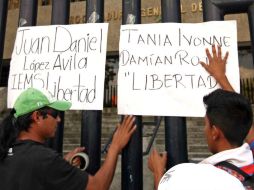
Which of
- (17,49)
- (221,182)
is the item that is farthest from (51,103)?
(221,182)

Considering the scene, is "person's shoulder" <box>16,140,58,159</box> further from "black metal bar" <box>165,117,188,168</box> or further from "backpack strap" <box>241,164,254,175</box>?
"backpack strap" <box>241,164,254,175</box>

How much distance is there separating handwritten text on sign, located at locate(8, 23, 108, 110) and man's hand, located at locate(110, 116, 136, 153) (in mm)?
170

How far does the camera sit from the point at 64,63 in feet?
7.01

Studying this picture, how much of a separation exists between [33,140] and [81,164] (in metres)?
0.34

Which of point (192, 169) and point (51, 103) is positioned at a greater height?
point (51, 103)

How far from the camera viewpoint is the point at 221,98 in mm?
1457

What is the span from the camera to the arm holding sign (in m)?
1.90

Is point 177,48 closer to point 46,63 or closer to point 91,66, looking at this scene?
point 91,66

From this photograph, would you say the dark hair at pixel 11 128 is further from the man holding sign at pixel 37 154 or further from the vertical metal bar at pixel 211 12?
the vertical metal bar at pixel 211 12

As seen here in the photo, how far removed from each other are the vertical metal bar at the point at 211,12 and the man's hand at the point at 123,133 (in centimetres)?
74

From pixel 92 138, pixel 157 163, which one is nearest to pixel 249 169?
pixel 157 163

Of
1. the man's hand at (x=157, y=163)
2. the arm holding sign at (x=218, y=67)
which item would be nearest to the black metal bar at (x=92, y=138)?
the man's hand at (x=157, y=163)

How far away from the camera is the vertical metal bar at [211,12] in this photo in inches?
83.2

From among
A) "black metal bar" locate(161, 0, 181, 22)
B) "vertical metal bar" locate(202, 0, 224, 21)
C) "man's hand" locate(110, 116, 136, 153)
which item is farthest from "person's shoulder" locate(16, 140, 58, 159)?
"vertical metal bar" locate(202, 0, 224, 21)
